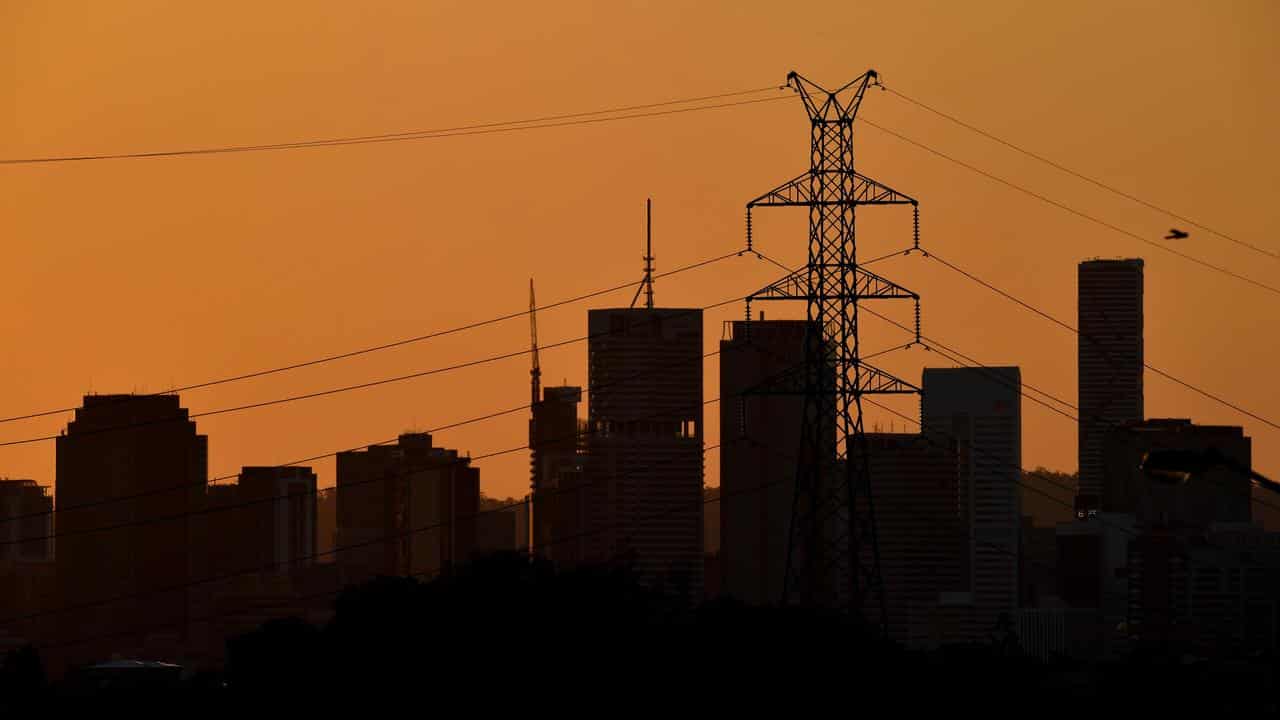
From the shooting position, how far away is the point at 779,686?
119938mm

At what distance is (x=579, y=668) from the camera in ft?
375

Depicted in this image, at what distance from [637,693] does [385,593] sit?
58.3 feet

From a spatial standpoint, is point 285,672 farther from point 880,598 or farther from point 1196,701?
point 1196,701

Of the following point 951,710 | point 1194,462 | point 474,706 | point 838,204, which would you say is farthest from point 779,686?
point 1194,462

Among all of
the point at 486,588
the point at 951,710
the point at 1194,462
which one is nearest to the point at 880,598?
the point at 951,710

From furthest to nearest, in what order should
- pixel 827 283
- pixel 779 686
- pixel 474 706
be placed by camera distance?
pixel 827 283
pixel 779 686
pixel 474 706

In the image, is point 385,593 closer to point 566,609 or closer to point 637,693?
point 566,609

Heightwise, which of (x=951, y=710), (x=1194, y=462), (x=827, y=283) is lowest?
(x=951, y=710)

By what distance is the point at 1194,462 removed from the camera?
5581cm

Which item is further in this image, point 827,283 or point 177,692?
point 827,283

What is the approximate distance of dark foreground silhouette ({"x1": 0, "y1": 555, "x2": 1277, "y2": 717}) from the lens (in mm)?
110625

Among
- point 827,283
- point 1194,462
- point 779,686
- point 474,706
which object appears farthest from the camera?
point 827,283

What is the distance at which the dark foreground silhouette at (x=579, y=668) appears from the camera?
110625 mm

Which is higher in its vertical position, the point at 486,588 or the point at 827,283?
the point at 827,283
